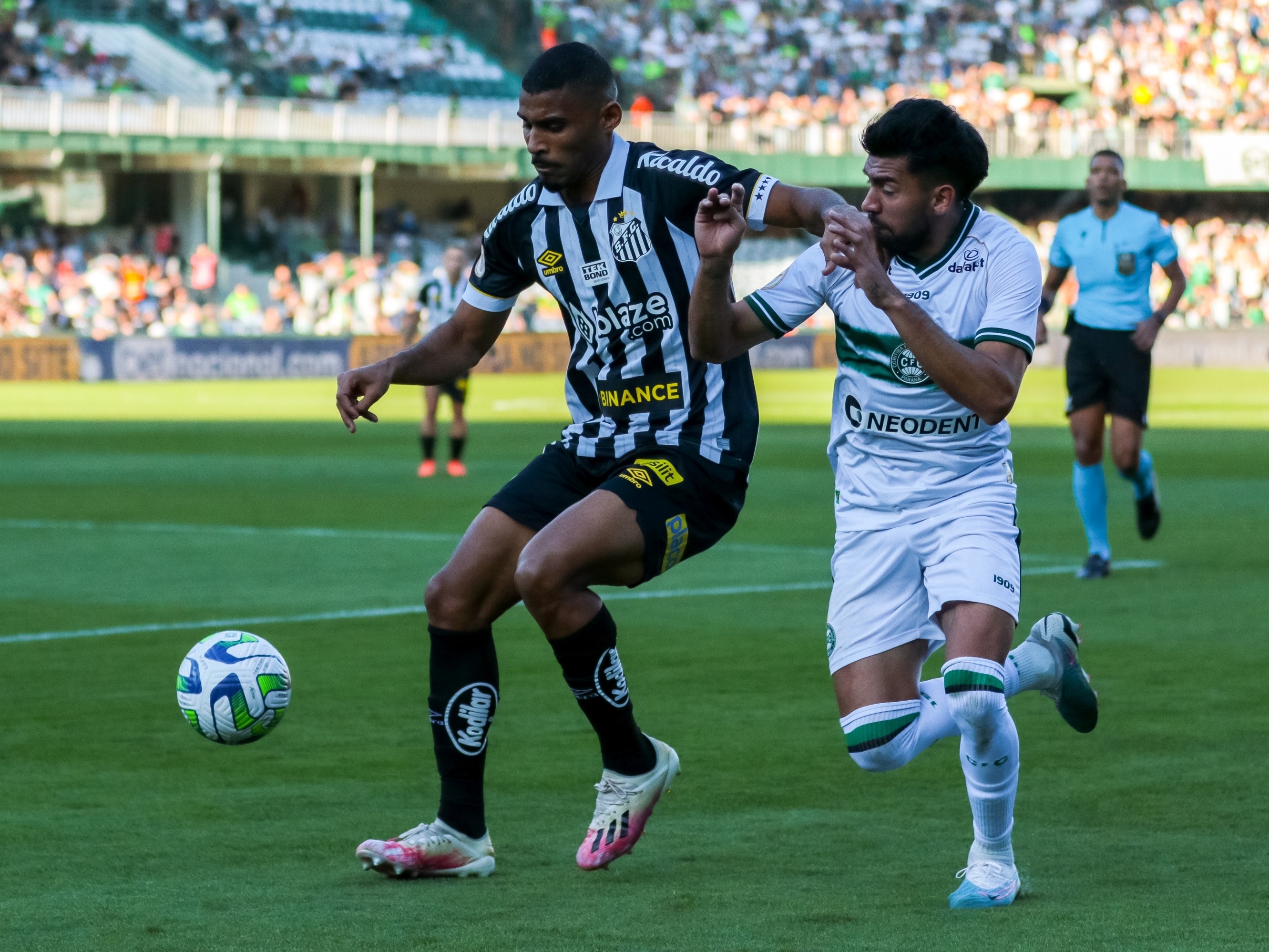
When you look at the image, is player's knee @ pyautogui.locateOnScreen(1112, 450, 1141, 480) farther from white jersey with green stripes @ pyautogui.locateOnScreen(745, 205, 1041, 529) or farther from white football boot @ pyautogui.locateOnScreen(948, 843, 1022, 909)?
white football boot @ pyautogui.locateOnScreen(948, 843, 1022, 909)

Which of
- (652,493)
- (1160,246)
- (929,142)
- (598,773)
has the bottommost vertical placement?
(598,773)

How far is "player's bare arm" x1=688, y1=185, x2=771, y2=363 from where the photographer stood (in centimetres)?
475

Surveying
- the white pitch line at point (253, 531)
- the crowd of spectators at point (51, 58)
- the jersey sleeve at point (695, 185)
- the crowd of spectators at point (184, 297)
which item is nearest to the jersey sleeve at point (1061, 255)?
the white pitch line at point (253, 531)

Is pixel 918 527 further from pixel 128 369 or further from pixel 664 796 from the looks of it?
pixel 128 369

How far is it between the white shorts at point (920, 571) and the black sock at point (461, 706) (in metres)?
0.90

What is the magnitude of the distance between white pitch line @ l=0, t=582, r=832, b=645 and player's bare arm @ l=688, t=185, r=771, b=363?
4143 millimetres

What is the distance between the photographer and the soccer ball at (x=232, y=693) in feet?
18.3

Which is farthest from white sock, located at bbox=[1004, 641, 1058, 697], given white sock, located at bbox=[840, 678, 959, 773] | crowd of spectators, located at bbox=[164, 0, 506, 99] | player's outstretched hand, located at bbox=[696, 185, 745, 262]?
crowd of spectators, located at bbox=[164, 0, 506, 99]

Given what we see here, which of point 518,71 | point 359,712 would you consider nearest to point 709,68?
point 518,71

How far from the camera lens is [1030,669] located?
5.15 metres

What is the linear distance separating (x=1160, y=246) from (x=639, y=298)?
Result: 671 cm

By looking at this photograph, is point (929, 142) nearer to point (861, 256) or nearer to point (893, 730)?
point (861, 256)

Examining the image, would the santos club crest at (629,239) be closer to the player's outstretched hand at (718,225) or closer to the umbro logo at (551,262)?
the umbro logo at (551,262)

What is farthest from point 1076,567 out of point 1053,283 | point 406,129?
point 406,129
